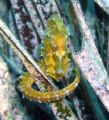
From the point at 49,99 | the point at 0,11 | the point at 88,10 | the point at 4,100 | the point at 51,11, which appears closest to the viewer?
the point at 49,99

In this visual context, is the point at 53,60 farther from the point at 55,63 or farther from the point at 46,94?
the point at 46,94

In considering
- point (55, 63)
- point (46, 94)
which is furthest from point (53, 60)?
point (46, 94)

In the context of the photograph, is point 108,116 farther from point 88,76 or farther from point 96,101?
point 88,76

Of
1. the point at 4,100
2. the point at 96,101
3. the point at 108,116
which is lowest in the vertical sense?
the point at 108,116

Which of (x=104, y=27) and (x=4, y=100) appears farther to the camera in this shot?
(x=104, y=27)

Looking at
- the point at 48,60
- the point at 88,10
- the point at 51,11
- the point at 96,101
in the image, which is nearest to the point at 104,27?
the point at 88,10
